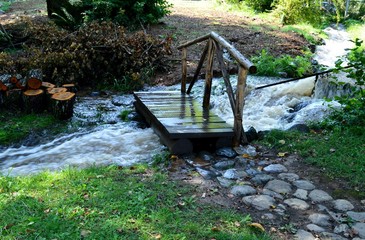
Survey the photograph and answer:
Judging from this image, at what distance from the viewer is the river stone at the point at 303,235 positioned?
3725mm

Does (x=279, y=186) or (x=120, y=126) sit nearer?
(x=279, y=186)

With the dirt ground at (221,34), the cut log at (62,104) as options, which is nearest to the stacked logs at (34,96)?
the cut log at (62,104)

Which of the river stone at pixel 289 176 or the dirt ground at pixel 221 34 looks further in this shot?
the river stone at pixel 289 176

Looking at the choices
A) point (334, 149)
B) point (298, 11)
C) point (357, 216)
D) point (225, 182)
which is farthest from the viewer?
point (298, 11)

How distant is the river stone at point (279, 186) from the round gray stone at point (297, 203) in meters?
0.20

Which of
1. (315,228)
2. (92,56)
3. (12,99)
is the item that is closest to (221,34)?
(92,56)

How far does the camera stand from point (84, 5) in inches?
534

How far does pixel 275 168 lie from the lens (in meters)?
5.34

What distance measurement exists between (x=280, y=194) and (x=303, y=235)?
2.91 ft

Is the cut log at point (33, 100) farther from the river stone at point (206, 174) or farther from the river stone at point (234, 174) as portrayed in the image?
the river stone at point (234, 174)

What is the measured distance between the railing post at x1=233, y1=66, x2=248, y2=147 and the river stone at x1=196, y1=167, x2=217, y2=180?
3.32 feet

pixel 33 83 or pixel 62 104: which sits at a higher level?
pixel 33 83

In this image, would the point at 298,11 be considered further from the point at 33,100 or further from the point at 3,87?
the point at 3,87

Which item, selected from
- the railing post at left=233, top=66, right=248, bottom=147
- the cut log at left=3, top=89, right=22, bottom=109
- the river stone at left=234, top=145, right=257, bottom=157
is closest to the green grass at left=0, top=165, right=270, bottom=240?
the river stone at left=234, top=145, right=257, bottom=157
